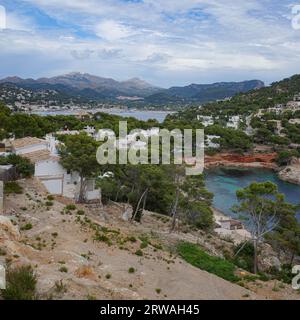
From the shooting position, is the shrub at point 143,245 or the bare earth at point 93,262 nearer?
the bare earth at point 93,262

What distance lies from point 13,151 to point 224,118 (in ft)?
224

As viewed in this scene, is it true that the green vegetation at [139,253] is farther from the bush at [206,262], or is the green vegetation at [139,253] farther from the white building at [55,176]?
the white building at [55,176]

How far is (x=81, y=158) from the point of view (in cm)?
2220

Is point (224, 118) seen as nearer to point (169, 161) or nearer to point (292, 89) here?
point (292, 89)

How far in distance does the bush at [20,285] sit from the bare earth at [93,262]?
0.28 meters

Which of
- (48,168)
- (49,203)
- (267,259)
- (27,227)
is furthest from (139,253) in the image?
(267,259)

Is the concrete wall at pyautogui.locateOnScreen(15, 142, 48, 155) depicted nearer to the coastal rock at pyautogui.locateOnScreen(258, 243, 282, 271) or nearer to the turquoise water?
the coastal rock at pyautogui.locateOnScreen(258, 243, 282, 271)

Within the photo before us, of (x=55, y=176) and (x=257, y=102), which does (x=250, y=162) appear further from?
(x=257, y=102)

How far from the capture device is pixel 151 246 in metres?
17.1

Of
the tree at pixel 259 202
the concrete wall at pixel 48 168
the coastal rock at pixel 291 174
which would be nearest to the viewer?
the tree at pixel 259 202

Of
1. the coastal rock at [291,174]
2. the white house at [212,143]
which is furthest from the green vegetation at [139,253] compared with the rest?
the white house at [212,143]

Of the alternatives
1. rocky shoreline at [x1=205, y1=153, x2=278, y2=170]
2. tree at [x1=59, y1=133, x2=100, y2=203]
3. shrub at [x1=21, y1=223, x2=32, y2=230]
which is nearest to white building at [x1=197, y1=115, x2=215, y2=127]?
rocky shoreline at [x1=205, y1=153, x2=278, y2=170]

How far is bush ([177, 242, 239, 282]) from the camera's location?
17.2m

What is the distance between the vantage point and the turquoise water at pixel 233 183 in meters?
41.4
